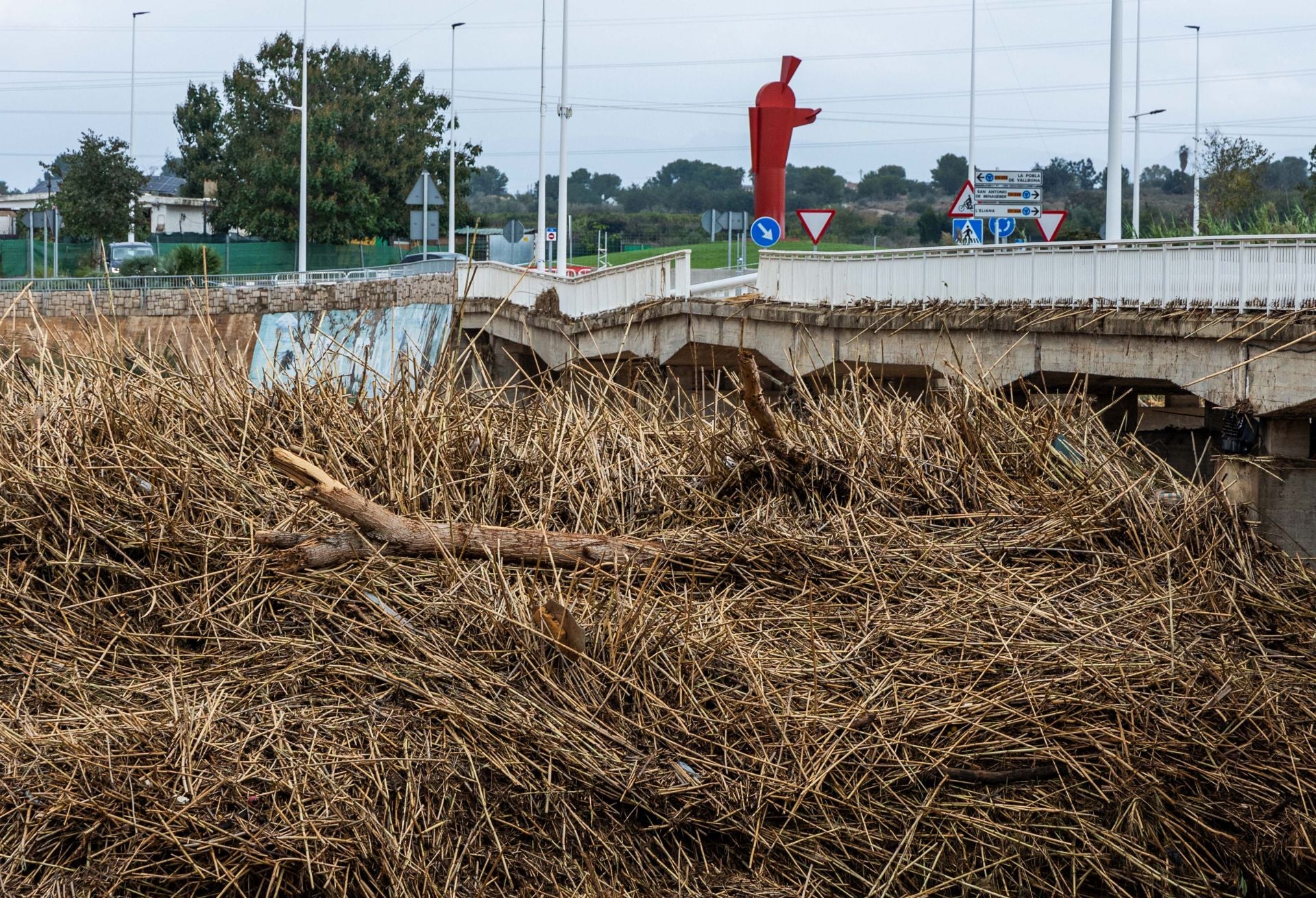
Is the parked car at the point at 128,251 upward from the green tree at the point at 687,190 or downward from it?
downward

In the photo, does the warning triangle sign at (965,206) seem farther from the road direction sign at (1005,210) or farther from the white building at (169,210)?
the white building at (169,210)

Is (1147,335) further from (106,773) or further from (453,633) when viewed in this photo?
(106,773)

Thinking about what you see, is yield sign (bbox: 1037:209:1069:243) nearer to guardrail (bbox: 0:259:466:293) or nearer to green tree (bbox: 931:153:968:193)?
guardrail (bbox: 0:259:466:293)

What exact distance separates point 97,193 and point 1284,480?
42.5 metres

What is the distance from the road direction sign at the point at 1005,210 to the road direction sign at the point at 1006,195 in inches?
2.7

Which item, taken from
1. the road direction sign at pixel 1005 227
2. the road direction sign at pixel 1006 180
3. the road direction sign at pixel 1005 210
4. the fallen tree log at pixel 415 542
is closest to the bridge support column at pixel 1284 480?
the fallen tree log at pixel 415 542

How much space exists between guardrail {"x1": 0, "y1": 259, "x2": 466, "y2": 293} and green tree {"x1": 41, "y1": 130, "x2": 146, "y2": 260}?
36.7 feet

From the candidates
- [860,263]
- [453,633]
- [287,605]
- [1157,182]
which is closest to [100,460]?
[287,605]

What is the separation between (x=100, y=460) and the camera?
761cm

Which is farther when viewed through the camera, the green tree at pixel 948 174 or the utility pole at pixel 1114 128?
the green tree at pixel 948 174

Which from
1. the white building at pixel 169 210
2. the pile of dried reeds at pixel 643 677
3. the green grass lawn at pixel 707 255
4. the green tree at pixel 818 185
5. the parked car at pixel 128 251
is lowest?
the pile of dried reeds at pixel 643 677

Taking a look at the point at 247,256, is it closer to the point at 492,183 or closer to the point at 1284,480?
the point at 1284,480

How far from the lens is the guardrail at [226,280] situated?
28.9m

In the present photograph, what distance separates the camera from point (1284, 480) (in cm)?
1068
